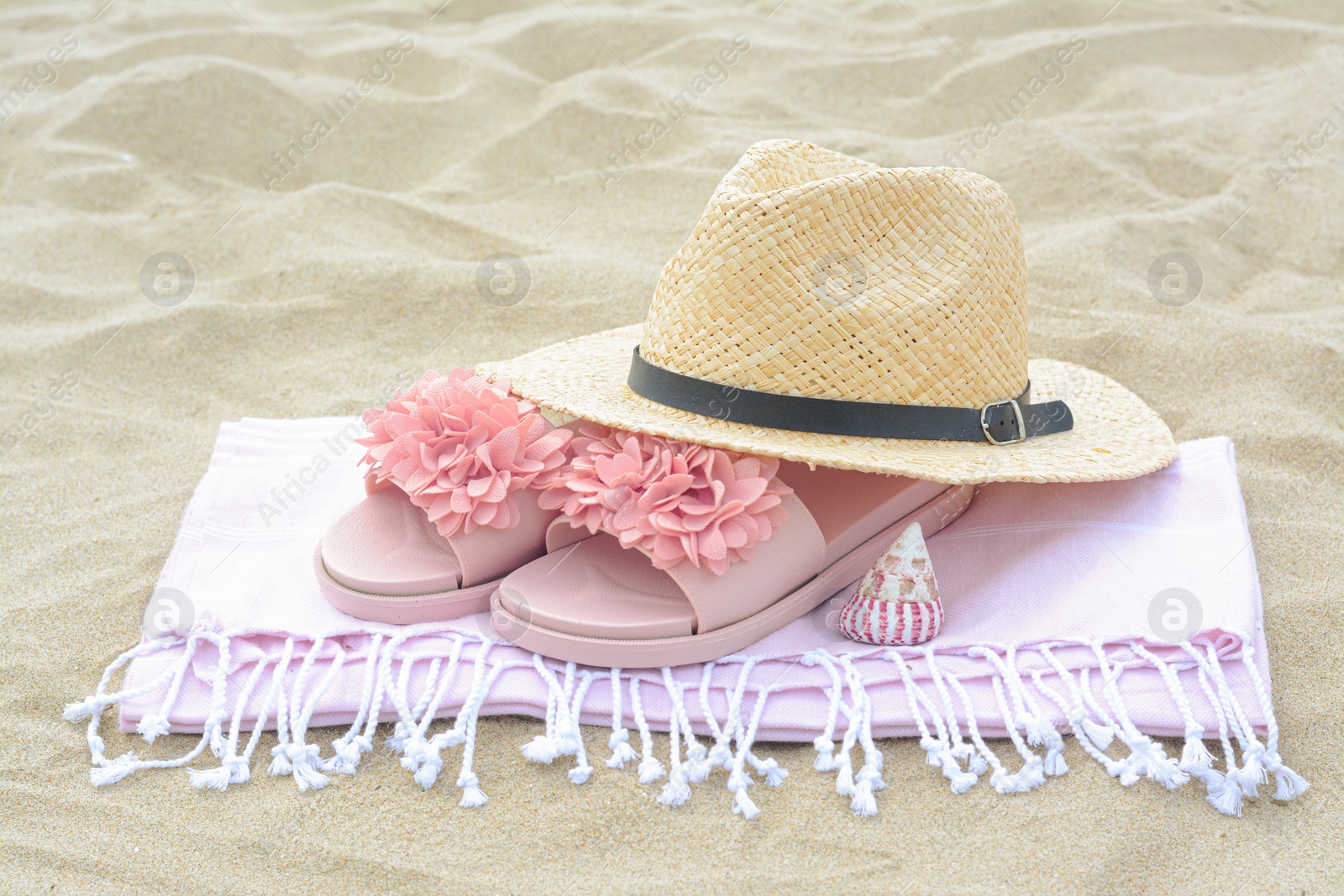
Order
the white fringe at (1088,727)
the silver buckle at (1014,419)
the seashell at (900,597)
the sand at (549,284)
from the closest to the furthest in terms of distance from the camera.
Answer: the sand at (549,284) → the white fringe at (1088,727) → the seashell at (900,597) → the silver buckle at (1014,419)

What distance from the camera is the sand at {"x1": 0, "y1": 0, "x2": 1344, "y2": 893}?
1.44 m

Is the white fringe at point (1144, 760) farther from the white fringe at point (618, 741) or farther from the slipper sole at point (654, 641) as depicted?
the white fringe at point (618, 741)

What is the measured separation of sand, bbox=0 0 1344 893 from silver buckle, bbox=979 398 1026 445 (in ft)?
1.73

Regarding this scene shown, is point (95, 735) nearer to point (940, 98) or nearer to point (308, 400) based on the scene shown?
point (308, 400)

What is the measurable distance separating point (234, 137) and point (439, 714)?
281 cm

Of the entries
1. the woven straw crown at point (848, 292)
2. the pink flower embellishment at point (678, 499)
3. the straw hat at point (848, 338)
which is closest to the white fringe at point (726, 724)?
the pink flower embellishment at point (678, 499)

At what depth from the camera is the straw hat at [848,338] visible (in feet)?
5.53

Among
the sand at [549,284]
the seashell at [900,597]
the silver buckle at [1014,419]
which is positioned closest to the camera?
the sand at [549,284]

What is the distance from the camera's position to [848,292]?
5.63 feet

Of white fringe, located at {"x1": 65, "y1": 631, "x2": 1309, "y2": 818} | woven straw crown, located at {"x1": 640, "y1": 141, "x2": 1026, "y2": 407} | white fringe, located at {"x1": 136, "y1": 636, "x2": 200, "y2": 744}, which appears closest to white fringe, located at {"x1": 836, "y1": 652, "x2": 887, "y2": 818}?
white fringe, located at {"x1": 65, "y1": 631, "x2": 1309, "y2": 818}

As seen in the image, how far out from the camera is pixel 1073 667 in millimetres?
1651

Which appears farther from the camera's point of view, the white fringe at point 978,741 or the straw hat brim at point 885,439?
the straw hat brim at point 885,439

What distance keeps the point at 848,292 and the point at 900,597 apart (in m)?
0.50

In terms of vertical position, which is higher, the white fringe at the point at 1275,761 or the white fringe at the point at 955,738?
the white fringe at the point at 1275,761
